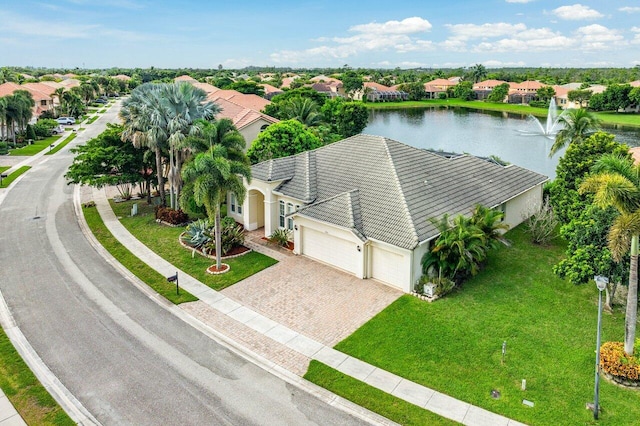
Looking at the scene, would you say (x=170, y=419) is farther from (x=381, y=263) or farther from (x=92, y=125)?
(x=92, y=125)

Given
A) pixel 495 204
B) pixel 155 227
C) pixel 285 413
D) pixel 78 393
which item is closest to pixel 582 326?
pixel 495 204

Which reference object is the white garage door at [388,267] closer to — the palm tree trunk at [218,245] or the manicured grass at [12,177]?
the palm tree trunk at [218,245]

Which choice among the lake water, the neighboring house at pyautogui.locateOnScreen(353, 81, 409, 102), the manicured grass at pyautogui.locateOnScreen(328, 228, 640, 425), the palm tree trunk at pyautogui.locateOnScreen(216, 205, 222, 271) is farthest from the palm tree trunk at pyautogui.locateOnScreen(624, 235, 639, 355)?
the neighboring house at pyautogui.locateOnScreen(353, 81, 409, 102)

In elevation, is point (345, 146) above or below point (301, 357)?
above

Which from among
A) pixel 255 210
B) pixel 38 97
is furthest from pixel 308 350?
pixel 38 97

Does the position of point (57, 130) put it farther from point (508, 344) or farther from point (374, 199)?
point (508, 344)

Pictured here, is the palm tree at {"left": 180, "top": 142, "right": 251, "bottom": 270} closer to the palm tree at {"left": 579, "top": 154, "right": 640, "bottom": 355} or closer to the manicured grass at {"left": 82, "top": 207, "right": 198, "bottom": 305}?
the manicured grass at {"left": 82, "top": 207, "right": 198, "bottom": 305}
